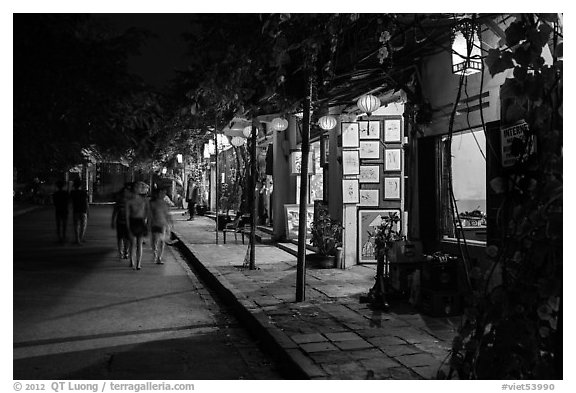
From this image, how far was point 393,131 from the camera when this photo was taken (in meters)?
12.2

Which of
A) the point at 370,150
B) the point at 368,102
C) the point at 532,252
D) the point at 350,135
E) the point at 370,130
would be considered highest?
the point at 368,102

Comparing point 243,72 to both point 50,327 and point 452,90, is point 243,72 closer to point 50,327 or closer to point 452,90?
point 452,90

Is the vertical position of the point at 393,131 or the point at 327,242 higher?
the point at 393,131

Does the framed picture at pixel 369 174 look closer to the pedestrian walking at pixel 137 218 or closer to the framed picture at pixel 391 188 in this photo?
the framed picture at pixel 391 188

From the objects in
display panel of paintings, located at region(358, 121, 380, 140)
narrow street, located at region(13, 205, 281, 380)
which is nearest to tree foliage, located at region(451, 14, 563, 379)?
narrow street, located at region(13, 205, 281, 380)

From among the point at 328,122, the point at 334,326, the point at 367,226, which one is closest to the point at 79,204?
the point at 328,122

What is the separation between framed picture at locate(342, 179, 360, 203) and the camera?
1228 cm

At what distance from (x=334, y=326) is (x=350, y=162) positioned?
577cm

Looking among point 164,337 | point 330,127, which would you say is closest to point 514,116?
point 164,337

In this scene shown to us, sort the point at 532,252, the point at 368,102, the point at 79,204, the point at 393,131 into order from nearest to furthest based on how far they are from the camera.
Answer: the point at 532,252, the point at 368,102, the point at 393,131, the point at 79,204

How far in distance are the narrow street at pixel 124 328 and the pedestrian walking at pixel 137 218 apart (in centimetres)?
65

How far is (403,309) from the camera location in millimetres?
8188

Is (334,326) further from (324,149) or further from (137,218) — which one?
(324,149)
